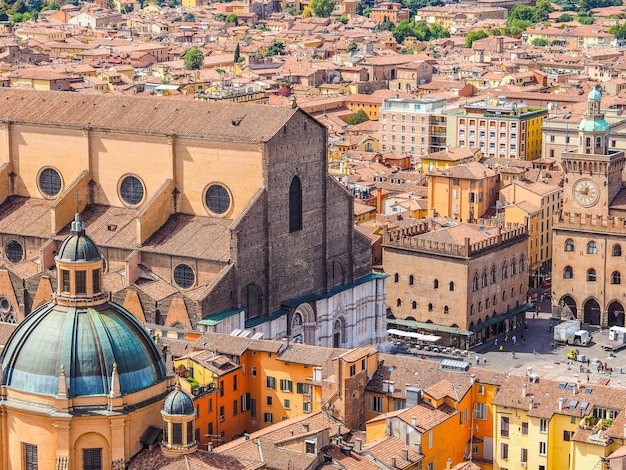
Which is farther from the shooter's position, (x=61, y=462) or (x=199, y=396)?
(x=199, y=396)

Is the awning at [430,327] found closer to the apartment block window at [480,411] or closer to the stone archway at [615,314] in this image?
the stone archway at [615,314]

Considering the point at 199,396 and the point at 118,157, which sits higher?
the point at 118,157

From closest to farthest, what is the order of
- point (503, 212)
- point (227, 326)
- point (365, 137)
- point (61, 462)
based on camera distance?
1. point (61, 462)
2. point (227, 326)
3. point (503, 212)
4. point (365, 137)

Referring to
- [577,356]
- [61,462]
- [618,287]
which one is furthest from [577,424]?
[618,287]

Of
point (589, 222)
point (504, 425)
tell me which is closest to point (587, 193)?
point (589, 222)

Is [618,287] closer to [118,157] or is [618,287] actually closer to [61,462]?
[118,157]

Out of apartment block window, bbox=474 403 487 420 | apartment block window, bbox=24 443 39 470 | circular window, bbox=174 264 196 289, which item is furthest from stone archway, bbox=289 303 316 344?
apartment block window, bbox=24 443 39 470
